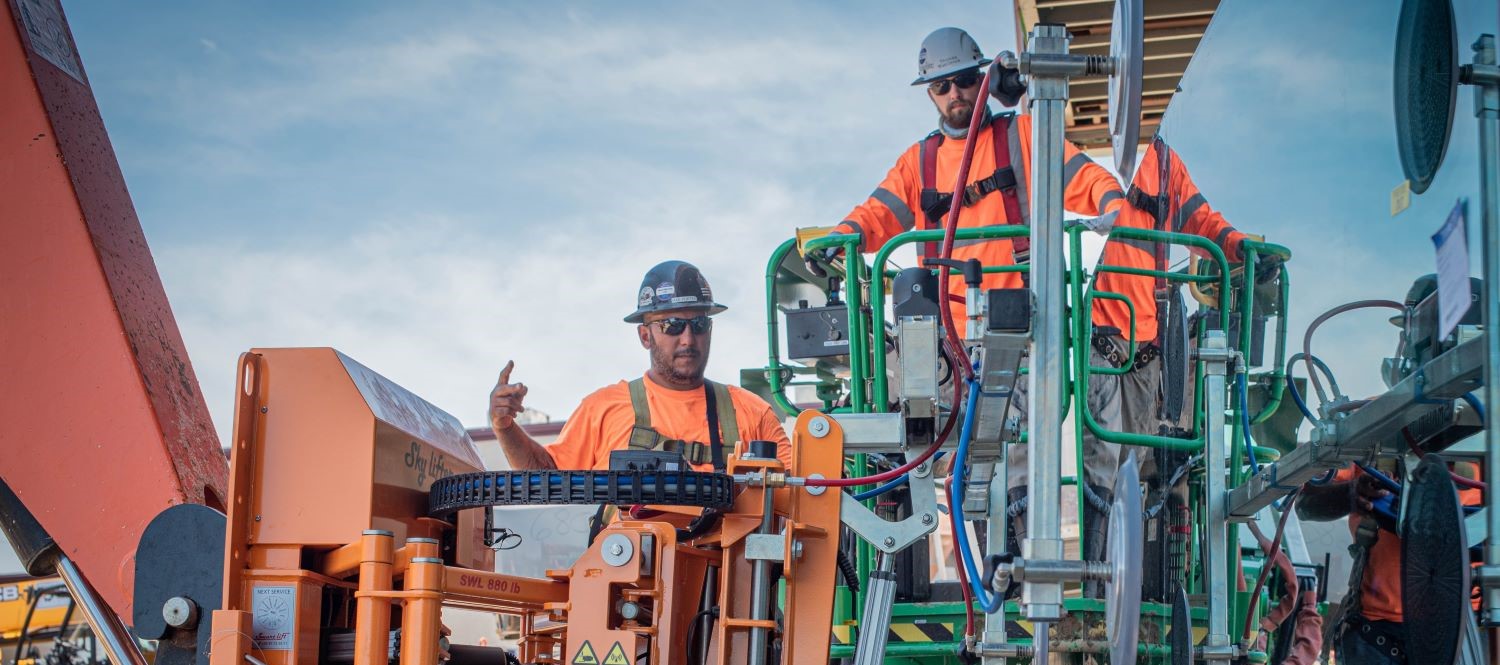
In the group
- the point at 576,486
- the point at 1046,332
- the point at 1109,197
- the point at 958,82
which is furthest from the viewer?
the point at 958,82

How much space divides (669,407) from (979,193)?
1564mm

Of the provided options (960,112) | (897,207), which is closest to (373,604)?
(897,207)

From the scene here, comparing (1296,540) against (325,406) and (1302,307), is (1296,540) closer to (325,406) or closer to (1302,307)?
(1302,307)

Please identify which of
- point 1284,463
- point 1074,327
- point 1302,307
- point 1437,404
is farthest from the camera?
point 1074,327

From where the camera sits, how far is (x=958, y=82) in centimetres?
565

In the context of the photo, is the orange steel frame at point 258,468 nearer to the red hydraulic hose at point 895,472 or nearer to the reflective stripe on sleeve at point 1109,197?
the red hydraulic hose at point 895,472

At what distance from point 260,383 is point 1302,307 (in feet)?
8.77

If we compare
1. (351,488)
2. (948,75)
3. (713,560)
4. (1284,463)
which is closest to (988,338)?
(1284,463)

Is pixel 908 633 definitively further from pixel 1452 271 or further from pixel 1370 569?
pixel 1452 271

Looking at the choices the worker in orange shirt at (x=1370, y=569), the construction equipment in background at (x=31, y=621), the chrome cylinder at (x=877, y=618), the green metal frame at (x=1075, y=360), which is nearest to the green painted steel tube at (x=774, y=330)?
the green metal frame at (x=1075, y=360)

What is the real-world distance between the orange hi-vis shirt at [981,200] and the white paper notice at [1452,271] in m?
3.43

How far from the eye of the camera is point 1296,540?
366 cm

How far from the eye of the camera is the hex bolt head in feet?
11.8

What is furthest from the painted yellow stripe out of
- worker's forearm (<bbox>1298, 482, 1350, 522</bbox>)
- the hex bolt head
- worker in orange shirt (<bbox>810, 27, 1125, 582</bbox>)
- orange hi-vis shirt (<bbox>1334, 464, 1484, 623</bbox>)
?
orange hi-vis shirt (<bbox>1334, 464, 1484, 623</bbox>)
